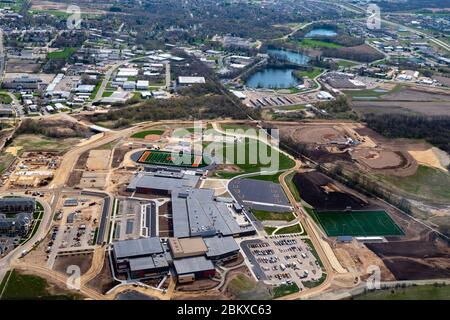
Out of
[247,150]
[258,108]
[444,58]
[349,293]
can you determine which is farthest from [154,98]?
[444,58]

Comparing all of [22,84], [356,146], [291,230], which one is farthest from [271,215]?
[22,84]

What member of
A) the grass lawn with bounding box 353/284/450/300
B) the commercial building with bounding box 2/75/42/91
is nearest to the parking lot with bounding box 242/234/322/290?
the grass lawn with bounding box 353/284/450/300

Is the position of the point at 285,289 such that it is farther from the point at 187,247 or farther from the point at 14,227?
the point at 14,227

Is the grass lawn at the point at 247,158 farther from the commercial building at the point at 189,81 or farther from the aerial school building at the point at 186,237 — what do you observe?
the commercial building at the point at 189,81

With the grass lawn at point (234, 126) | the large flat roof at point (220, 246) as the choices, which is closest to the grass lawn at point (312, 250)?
the large flat roof at point (220, 246)

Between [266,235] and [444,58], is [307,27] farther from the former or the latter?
[266,235]
